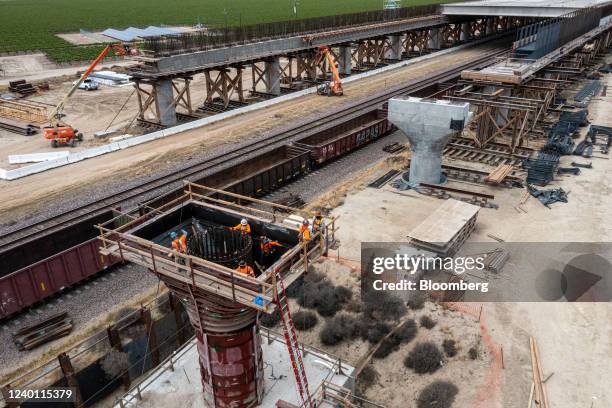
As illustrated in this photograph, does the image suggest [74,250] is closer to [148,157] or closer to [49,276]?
[49,276]

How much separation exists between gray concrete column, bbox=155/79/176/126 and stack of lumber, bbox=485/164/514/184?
2442 centimetres

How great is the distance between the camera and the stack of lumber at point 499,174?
27844 mm

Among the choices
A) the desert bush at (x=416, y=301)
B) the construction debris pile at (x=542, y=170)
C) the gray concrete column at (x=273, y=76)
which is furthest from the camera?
the gray concrete column at (x=273, y=76)

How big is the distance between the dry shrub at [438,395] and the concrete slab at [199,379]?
225 centimetres

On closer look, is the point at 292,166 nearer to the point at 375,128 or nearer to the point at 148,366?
the point at 375,128

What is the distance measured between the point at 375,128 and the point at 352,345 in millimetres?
22753

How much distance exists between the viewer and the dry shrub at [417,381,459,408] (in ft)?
45.5

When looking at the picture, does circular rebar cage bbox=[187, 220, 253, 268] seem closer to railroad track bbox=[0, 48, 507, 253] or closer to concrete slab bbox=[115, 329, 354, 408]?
concrete slab bbox=[115, 329, 354, 408]

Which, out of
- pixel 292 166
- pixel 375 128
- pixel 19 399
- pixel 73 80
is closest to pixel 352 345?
pixel 19 399

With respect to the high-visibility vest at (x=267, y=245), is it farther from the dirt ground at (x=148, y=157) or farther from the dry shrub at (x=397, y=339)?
the dirt ground at (x=148, y=157)

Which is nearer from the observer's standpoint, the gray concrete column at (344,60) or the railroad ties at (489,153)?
the railroad ties at (489,153)

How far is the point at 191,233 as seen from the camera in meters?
12.5
